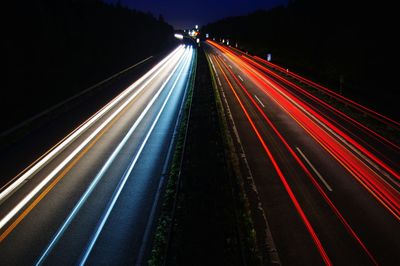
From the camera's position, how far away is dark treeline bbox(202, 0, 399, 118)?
30.8 meters

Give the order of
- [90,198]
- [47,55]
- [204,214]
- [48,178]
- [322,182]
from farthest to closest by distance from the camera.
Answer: [47,55] → [48,178] → [322,182] → [90,198] → [204,214]

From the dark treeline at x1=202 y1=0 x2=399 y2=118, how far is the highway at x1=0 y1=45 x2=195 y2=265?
58.5ft

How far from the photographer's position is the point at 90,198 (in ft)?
43.0

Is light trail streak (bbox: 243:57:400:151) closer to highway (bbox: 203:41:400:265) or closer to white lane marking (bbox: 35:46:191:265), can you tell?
highway (bbox: 203:41:400:265)

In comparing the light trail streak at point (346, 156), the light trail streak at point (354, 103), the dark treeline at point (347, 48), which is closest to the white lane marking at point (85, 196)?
the light trail streak at point (346, 156)

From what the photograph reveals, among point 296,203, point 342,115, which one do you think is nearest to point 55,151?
point 296,203

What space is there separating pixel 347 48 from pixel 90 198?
1611 inches

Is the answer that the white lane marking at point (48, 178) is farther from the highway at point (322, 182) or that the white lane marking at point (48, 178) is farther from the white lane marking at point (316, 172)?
the white lane marking at point (316, 172)

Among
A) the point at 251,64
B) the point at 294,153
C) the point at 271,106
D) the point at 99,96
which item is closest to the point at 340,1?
the point at 251,64

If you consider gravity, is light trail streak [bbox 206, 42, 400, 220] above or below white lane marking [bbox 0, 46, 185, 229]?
above

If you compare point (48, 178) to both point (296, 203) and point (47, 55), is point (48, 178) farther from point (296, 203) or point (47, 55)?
point (47, 55)

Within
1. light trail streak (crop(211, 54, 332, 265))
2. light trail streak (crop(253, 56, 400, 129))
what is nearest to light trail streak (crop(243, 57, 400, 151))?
light trail streak (crop(253, 56, 400, 129))

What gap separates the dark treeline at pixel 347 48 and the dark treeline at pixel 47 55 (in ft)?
80.4

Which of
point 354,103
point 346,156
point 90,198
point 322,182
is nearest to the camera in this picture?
point 90,198
